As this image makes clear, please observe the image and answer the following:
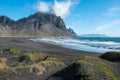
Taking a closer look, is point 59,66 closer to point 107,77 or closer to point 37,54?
point 107,77

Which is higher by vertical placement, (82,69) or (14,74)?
(82,69)

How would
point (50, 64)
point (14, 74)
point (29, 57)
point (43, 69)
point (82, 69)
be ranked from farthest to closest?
point (29, 57)
point (50, 64)
point (43, 69)
point (14, 74)
point (82, 69)

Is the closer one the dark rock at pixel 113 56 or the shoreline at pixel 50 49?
the dark rock at pixel 113 56

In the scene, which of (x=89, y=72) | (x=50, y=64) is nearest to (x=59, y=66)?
(x=50, y=64)

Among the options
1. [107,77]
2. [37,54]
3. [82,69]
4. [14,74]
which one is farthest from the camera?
[37,54]

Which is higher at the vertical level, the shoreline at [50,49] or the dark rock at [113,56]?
the dark rock at [113,56]

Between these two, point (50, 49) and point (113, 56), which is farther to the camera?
point (50, 49)

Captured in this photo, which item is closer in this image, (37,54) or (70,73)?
(70,73)

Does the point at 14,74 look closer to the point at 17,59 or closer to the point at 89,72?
the point at 89,72

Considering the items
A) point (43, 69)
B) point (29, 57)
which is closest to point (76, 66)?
point (43, 69)

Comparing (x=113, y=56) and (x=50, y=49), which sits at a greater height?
(x=113, y=56)

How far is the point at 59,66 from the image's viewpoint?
1825 centimetres

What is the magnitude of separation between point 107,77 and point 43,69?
20.3 feet

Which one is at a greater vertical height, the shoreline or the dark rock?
the dark rock
